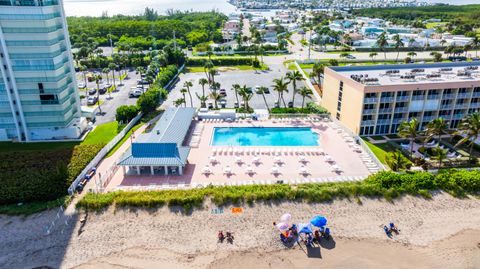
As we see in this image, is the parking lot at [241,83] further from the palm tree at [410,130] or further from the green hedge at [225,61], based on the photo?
the palm tree at [410,130]

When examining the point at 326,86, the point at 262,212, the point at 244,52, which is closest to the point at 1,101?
the point at 262,212

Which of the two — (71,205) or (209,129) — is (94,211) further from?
(209,129)

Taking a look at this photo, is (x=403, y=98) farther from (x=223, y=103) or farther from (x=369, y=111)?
(x=223, y=103)

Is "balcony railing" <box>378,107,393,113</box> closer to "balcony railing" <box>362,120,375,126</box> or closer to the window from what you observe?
"balcony railing" <box>362,120,375,126</box>

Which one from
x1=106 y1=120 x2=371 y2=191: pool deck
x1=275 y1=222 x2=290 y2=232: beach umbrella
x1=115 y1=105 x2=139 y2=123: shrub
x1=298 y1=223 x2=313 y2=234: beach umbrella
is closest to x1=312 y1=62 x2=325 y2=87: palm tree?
x1=106 y1=120 x2=371 y2=191: pool deck

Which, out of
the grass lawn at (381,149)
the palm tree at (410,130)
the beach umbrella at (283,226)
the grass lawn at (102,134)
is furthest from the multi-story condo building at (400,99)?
the grass lawn at (102,134)
